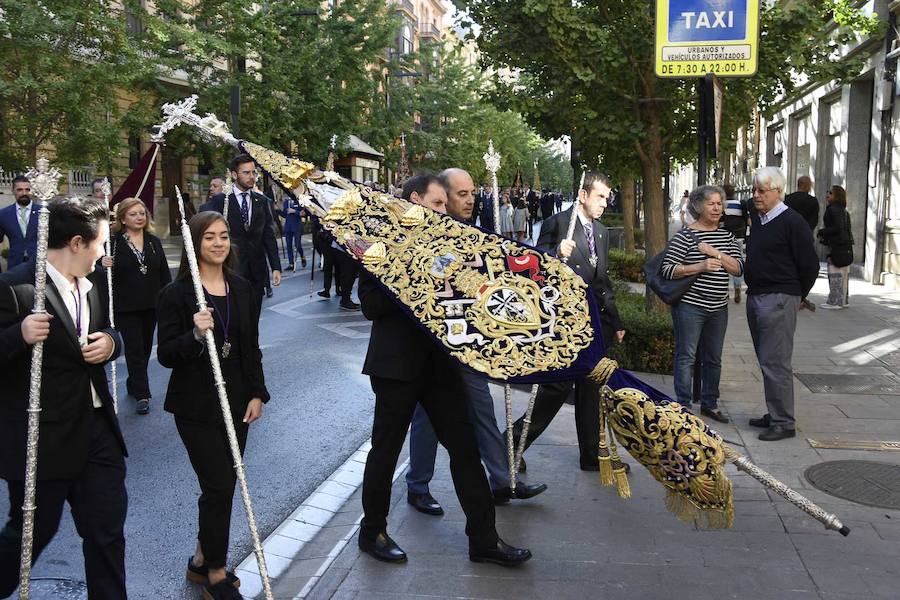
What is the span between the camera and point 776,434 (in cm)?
648

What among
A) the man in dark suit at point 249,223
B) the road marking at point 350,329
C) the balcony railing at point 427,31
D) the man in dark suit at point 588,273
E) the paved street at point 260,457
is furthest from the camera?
the balcony railing at point 427,31

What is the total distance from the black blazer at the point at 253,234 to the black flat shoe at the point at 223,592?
5913 mm

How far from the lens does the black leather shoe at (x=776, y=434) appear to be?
6.46 meters

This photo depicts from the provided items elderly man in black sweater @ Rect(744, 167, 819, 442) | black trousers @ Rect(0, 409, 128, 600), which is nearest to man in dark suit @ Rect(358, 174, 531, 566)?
black trousers @ Rect(0, 409, 128, 600)

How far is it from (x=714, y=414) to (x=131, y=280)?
488 centimetres

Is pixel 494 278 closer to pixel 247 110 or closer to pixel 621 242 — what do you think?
pixel 621 242

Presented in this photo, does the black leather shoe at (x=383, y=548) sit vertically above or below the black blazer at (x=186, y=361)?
below

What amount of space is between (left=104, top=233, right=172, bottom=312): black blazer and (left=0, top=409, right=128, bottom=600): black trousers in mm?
4030

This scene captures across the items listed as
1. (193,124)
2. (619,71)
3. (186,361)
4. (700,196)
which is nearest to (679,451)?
Answer: (186,361)

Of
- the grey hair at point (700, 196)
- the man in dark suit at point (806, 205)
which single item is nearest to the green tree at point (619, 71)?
the man in dark suit at point (806, 205)

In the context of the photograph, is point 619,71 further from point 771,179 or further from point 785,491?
point 785,491

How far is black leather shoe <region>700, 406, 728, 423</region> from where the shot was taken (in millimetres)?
7047

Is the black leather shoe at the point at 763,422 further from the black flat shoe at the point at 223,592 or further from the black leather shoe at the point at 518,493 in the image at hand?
the black flat shoe at the point at 223,592

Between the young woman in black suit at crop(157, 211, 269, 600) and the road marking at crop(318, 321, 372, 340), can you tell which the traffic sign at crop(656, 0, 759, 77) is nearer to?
the road marking at crop(318, 321, 372, 340)
